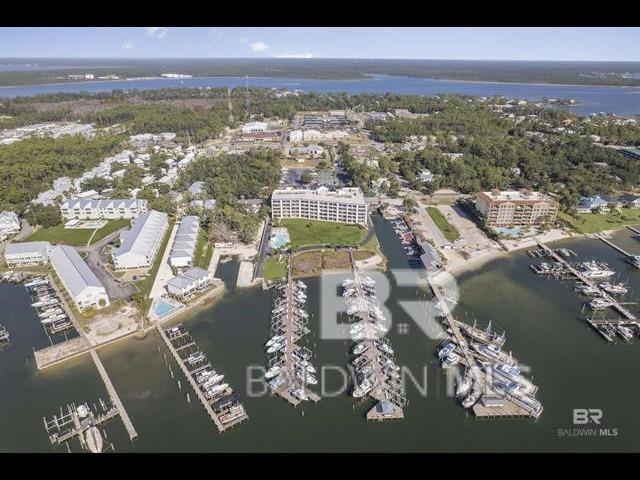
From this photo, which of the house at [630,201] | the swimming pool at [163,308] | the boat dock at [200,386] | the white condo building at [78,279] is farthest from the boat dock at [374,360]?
the house at [630,201]

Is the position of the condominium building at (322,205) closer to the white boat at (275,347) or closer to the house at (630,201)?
the white boat at (275,347)

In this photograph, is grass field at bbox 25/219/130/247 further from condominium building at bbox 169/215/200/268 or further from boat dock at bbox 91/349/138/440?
boat dock at bbox 91/349/138/440

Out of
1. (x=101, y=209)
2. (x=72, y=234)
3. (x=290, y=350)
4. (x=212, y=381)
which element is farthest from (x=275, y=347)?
(x=101, y=209)

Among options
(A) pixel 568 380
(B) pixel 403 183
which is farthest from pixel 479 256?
(B) pixel 403 183

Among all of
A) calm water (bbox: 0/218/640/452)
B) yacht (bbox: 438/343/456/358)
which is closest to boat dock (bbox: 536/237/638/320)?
calm water (bbox: 0/218/640/452)

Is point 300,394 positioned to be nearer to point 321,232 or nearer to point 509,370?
point 509,370

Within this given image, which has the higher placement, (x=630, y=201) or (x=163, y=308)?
(x=630, y=201)

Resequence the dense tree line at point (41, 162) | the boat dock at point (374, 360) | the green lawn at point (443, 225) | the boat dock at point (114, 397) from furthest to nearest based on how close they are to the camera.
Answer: the dense tree line at point (41, 162) → the green lawn at point (443, 225) → the boat dock at point (374, 360) → the boat dock at point (114, 397)
